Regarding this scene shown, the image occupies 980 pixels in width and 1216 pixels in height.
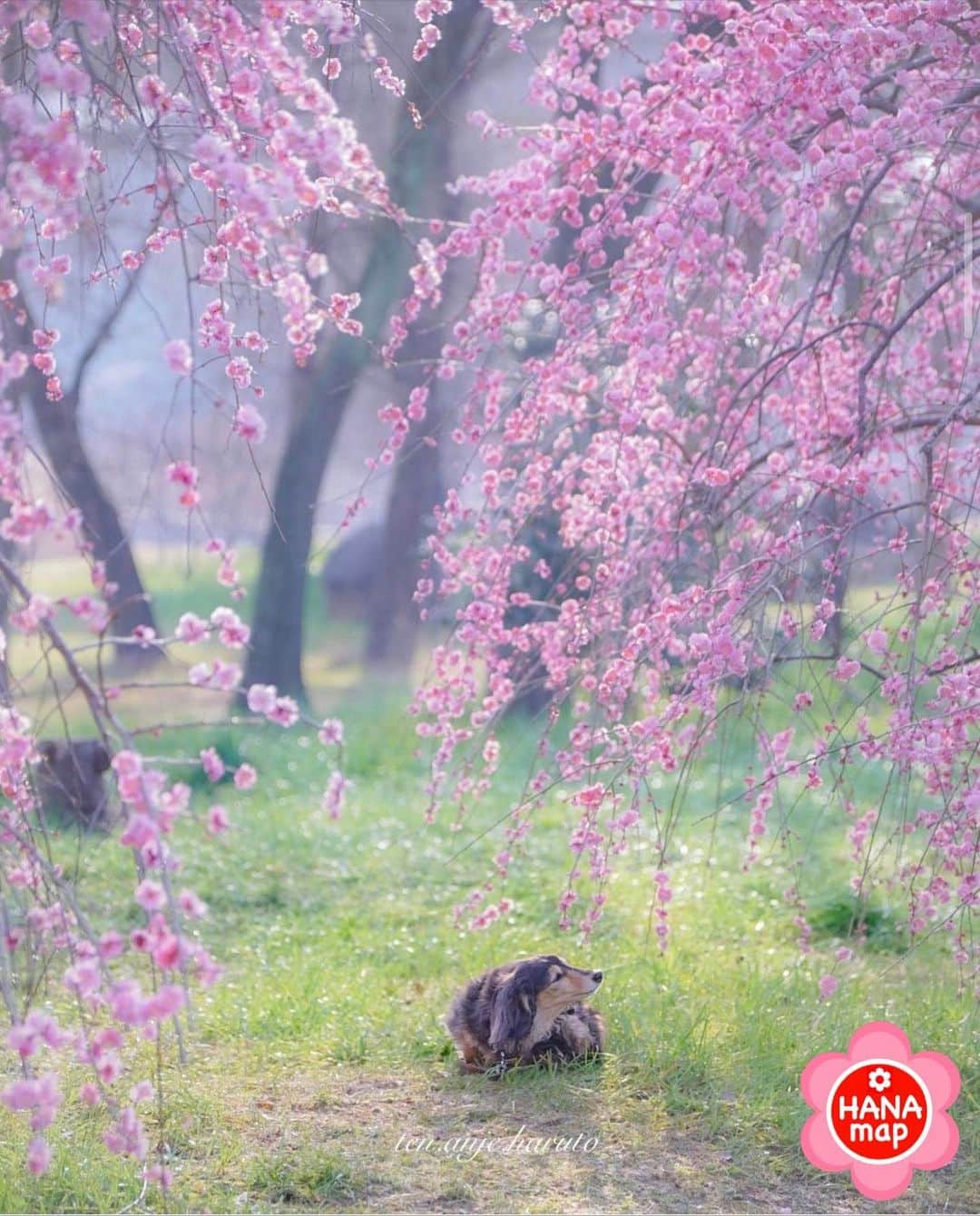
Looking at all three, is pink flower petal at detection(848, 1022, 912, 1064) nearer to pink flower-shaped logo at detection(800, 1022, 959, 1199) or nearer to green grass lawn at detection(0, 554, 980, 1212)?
pink flower-shaped logo at detection(800, 1022, 959, 1199)

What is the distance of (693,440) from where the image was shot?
236 inches

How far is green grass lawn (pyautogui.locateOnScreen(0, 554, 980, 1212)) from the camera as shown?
11.3ft

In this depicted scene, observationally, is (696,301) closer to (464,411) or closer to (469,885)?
(464,411)

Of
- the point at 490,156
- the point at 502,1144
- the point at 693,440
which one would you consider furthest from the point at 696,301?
the point at 490,156

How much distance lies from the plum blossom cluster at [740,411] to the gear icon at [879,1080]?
1.11 feet

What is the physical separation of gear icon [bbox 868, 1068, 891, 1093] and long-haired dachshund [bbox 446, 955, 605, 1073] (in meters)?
0.77

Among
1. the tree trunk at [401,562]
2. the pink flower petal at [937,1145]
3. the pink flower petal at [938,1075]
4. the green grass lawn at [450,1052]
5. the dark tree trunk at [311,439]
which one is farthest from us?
the tree trunk at [401,562]

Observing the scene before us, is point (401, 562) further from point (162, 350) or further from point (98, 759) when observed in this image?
point (162, 350)

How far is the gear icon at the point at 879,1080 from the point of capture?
3.66 metres

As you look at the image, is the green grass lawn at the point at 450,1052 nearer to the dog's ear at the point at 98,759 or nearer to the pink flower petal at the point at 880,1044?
the pink flower petal at the point at 880,1044

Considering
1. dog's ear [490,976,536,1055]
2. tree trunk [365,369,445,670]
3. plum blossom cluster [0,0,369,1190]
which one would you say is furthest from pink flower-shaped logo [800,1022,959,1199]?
tree trunk [365,369,445,670]

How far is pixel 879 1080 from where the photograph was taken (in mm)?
3680

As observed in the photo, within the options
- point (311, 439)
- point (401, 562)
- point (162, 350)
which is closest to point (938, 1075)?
point (162, 350)

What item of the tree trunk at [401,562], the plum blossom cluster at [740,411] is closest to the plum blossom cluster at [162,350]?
the plum blossom cluster at [740,411]
